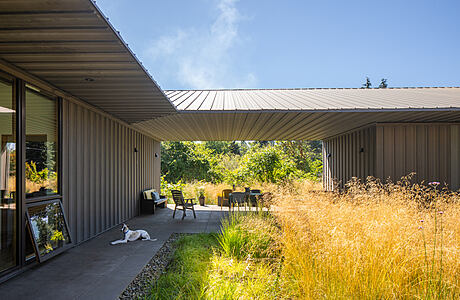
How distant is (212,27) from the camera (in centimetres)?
1402

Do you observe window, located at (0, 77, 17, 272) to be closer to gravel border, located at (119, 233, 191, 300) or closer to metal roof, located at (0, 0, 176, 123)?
metal roof, located at (0, 0, 176, 123)

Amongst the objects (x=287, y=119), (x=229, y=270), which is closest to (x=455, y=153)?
(x=287, y=119)

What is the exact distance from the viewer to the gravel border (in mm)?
Answer: 2748

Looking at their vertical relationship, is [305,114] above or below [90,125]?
above

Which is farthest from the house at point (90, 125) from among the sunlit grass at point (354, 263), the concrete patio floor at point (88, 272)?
the sunlit grass at point (354, 263)

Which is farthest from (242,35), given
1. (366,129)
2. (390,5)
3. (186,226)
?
(186,226)

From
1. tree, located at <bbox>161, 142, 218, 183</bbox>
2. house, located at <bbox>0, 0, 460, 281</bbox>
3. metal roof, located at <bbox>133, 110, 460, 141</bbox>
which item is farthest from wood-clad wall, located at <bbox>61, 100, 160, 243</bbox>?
tree, located at <bbox>161, 142, 218, 183</bbox>

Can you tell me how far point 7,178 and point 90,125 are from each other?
6.91ft

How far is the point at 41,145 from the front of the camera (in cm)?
379

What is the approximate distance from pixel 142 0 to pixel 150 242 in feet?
34.8

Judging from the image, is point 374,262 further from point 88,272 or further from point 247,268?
point 88,272

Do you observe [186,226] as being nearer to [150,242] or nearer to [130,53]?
[150,242]

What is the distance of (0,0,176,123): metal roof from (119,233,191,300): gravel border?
2558 millimetres

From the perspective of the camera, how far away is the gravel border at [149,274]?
9.02 ft
